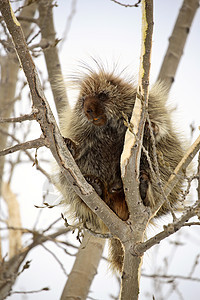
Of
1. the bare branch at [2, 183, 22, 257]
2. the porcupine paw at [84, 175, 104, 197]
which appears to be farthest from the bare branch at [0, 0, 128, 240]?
the bare branch at [2, 183, 22, 257]

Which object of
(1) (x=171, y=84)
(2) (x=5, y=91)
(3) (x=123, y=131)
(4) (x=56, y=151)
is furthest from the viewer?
(2) (x=5, y=91)

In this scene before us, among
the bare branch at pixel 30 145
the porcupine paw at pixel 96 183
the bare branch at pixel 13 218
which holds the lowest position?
the bare branch at pixel 30 145

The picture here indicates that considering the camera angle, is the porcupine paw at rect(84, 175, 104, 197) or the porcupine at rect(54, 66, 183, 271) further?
the porcupine at rect(54, 66, 183, 271)

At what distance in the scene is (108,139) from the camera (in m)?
2.47

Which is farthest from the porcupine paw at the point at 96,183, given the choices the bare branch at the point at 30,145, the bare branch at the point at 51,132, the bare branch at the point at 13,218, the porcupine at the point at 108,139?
the bare branch at the point at 13,218

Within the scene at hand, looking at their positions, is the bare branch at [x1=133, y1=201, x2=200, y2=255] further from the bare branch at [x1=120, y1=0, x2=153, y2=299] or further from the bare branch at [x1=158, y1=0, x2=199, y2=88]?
the bare branch at [x1=158, y1=0, x2=199, y2=88]

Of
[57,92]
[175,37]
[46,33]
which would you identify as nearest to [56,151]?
[57,92]

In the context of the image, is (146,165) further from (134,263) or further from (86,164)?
(134,263)

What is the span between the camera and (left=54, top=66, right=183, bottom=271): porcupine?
223 cm

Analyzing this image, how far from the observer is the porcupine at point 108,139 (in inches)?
87.8

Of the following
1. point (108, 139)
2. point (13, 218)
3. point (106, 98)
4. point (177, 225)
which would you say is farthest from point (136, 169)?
point (13, 218)

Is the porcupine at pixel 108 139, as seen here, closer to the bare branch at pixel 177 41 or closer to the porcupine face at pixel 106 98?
the porcupine face at pixel 106 98

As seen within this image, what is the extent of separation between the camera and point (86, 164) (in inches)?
96.0

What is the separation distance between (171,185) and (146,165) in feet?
1.95
